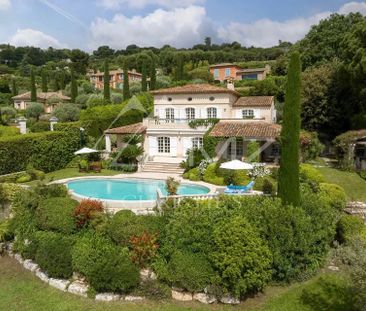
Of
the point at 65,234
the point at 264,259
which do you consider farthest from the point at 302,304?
the point at 65,234

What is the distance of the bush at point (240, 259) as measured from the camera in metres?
Result: 13.3

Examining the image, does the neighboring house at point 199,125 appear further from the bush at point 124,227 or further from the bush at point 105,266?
the bush at point 105,266

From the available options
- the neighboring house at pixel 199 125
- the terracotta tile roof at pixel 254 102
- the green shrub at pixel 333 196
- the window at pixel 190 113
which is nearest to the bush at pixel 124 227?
the green shrub at pixel 333 196

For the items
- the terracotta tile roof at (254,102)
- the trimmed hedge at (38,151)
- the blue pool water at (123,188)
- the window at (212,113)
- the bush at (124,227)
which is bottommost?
the bush at (124,227)

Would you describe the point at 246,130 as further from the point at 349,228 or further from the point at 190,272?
the point at 190,272

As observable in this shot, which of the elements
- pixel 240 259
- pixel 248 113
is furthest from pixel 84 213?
pixel 248 113

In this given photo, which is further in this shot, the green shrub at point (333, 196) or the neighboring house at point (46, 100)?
the neighboring house at point (46, 100)

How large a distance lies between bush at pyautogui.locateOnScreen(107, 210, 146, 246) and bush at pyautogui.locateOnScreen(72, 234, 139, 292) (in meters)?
0.39

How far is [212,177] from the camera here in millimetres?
26062

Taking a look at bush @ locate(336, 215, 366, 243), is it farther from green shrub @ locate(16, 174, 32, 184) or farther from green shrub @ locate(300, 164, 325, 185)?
green shrub @ locate(16, 174, 32, 184)

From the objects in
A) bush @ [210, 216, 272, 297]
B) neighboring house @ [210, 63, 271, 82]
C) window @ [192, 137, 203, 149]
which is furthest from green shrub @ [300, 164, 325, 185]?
neighboring house @ [210, 63, 271, 82]

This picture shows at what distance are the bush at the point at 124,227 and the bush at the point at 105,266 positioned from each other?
0.39 m

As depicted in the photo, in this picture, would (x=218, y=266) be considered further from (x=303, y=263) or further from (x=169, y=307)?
(x=303, y=263)

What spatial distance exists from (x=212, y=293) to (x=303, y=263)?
433cm
